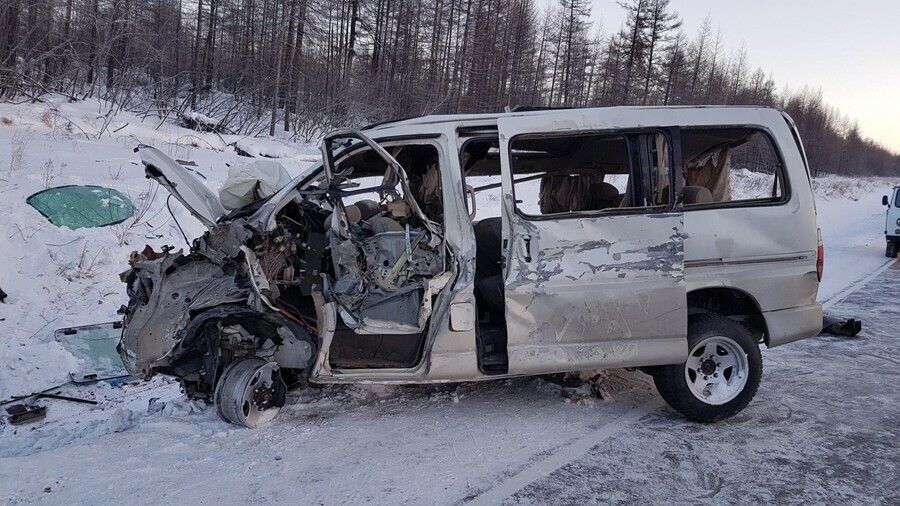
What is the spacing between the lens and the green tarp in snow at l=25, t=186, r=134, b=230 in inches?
310

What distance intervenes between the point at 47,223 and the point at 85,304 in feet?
5.30

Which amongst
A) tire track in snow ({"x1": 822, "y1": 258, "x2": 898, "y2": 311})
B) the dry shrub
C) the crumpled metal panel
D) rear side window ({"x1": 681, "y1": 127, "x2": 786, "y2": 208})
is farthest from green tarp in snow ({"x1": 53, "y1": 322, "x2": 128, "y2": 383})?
tire track in snow ({"x1": 822, "y1": 258, "x2": 898, "y2": 311})

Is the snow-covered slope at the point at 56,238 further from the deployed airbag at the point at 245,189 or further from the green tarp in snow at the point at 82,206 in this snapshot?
the deployed airbag at the point at 245,189

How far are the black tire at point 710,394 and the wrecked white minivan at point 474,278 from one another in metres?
0.01

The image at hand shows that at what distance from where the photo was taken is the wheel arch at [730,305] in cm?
458

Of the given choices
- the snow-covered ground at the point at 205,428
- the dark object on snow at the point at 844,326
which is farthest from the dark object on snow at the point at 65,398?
the dark object on snow at the point at 844,326

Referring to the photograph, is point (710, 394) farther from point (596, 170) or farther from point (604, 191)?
point (596, 170)

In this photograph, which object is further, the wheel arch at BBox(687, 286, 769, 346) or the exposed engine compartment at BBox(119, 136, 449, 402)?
the wheel arch at BBox(687, 286, 769, 346)

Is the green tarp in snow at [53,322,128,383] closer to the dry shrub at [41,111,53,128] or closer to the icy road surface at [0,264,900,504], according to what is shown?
the icy road surface at [0,264,900,504]

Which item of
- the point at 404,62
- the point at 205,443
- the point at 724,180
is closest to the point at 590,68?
the point at 404,62

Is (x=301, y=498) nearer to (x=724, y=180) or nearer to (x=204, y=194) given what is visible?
(x=204, y=194)

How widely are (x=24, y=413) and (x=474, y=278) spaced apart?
3478 millimetres

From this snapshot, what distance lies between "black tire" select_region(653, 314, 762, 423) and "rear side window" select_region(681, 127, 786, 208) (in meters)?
0.93

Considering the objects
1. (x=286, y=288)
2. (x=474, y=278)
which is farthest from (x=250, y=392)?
(x=474, y=278)
